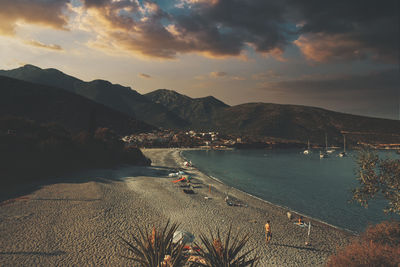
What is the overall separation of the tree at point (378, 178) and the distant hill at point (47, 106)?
83386mm

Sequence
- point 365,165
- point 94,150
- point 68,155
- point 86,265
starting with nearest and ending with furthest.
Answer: point 86,265, point 365,165, point 68,155, point 94,150

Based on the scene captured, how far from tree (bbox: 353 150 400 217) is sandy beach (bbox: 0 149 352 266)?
5.93m

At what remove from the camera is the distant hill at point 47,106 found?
8975 cm

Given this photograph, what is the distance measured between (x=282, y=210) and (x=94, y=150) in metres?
44.6

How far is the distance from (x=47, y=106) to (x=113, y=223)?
10501cm

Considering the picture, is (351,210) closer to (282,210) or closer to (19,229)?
(282,210)

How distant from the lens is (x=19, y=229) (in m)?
17.7

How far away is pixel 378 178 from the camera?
1719cm

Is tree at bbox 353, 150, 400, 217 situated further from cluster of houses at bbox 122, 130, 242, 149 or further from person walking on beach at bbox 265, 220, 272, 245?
cluster of houses at bbox 122, 130, 242, 149

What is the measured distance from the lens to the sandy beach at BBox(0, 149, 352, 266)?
49.3 feet

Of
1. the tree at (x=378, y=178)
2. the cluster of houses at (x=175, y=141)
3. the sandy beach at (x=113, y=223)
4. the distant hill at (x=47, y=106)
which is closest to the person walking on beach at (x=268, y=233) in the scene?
the sandy beach at (x=113, y=223)

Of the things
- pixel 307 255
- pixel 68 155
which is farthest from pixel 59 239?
pixel 68 155

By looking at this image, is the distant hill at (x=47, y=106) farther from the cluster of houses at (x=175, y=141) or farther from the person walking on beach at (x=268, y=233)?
the person walking on beach at (x=268, y=233)

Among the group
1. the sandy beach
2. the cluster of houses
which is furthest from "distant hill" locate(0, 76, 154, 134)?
the sandy beach
